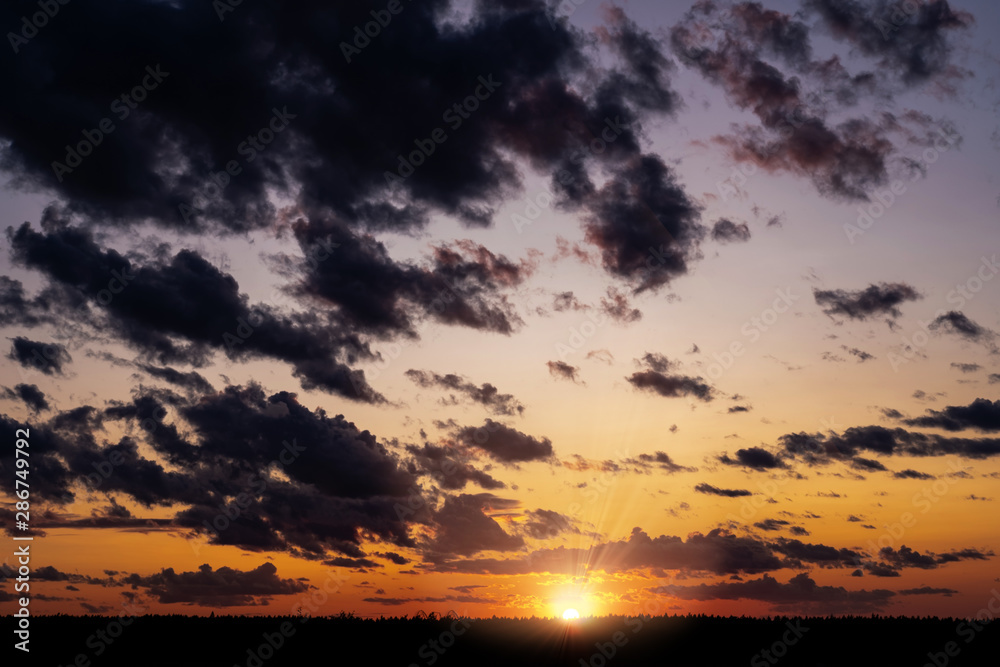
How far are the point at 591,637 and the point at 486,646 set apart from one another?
24.2ft

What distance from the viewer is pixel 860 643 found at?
53188 millimetres

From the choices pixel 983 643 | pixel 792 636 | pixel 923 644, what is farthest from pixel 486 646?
pixel 983 643

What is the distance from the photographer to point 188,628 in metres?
58.3

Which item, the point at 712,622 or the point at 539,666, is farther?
the point at 712,622

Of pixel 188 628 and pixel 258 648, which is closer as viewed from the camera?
pixel 258 648

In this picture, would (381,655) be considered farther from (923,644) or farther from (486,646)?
(923,644)

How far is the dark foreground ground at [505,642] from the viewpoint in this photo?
2060 inches

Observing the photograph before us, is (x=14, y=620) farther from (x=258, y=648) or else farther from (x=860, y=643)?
(x=860, y=643)

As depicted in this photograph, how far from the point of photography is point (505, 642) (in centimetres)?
5678

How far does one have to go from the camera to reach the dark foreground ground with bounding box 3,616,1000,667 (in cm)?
5231

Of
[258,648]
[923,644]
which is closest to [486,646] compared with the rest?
[258,648]

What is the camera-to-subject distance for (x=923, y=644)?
171 feet

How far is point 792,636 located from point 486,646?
68.0ft

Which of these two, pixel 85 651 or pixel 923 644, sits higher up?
pixel 923 644
